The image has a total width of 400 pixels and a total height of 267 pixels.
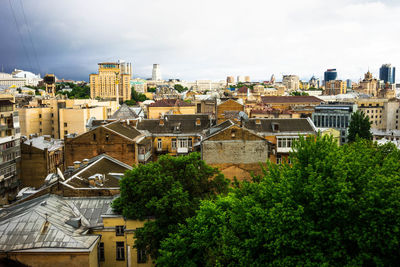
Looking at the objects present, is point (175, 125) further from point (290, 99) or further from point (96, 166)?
point (290, 99)

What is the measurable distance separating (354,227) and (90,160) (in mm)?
29374

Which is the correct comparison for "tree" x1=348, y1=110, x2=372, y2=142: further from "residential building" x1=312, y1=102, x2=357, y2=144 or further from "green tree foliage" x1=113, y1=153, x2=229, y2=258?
"green tree foliage" x1=113, y1=153, x2=229, y2=258

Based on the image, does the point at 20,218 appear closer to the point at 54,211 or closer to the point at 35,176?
the point at 54,211

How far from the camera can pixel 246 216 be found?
17266mm

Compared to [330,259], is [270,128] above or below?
above

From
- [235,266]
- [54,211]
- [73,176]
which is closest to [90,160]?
[73,176]

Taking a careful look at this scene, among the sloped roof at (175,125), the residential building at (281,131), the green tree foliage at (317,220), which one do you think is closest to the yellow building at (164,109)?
the sloped roof at (175,125)

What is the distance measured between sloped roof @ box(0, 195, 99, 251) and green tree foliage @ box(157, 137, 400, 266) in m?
5.68

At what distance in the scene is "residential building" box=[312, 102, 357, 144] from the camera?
93250mm

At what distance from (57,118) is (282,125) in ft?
199

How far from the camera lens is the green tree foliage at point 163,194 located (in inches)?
875

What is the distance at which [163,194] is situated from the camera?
76.5 feet

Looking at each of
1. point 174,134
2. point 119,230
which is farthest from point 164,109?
point 119,230

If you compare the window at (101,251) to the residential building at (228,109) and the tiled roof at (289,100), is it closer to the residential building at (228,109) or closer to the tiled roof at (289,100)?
the residential building at (228,109)
